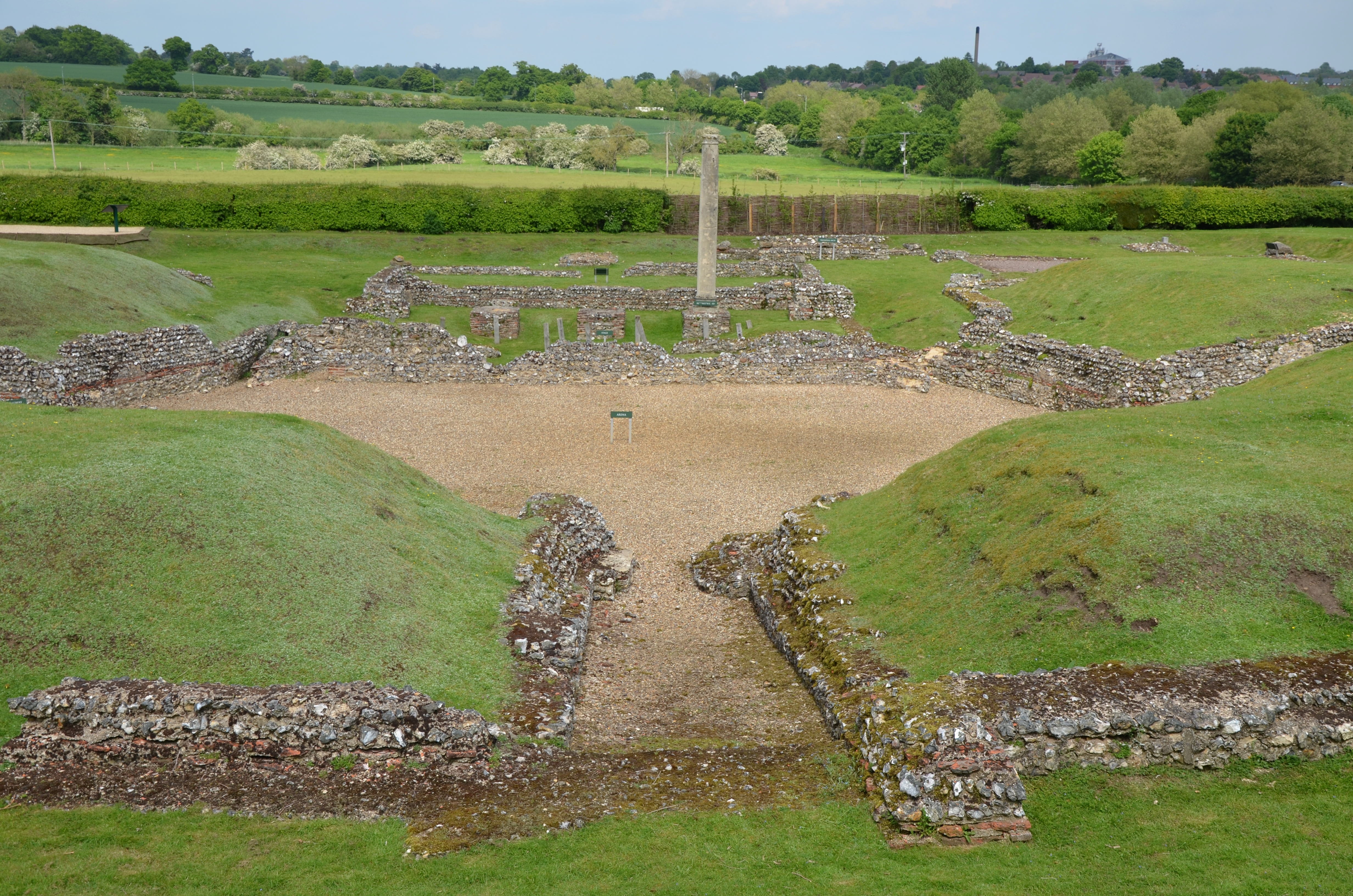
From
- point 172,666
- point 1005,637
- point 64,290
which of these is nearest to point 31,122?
point 64,290

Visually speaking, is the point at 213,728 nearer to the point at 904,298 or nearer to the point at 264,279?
the point at 264,279

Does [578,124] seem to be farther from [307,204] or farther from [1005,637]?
[1005,637]

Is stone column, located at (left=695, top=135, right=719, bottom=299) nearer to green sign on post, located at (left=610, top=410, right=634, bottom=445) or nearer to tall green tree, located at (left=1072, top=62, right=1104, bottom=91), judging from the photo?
green sign on post, located at (left=610, top=410, right=634, bottom=445)

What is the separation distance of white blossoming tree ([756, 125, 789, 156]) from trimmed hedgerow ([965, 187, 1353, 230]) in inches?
2100

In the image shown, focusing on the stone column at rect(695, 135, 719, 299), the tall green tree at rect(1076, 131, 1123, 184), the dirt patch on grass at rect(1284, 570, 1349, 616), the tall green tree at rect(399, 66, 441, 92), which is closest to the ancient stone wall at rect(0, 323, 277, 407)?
the stone column at rect(695, 135, 719, 299)

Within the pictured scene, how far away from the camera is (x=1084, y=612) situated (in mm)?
14008

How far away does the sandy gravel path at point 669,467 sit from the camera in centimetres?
1554

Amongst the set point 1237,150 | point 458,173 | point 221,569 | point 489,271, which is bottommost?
point 221,569

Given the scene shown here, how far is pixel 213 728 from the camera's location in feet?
39.0

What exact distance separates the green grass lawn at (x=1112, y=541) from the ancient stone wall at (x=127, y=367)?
2341 centimetres

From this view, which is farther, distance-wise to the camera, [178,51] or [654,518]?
[178,51]

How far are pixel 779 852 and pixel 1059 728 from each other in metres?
3.76

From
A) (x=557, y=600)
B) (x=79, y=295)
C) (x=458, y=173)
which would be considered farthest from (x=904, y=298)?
(x=458, y=173)

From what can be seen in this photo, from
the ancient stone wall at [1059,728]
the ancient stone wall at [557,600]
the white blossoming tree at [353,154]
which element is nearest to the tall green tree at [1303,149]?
the ancient stone wall at [557,600]
